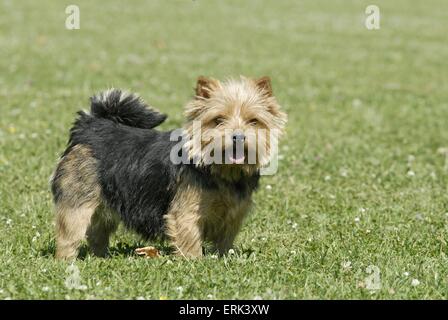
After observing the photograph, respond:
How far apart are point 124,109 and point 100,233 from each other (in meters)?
1.18

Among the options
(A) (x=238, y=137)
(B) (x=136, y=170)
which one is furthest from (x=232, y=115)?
(B) (x=136, y=170)

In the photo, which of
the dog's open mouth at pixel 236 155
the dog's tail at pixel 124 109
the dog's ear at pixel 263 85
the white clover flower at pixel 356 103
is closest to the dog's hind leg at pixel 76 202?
the dog's tail at pixel 124 109

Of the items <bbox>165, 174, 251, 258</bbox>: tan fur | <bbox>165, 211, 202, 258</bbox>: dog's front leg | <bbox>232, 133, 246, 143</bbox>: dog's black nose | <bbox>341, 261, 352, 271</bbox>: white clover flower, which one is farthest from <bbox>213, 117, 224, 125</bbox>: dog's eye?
<bbox>341, 261, 352, 271</bbox>: white clover flower

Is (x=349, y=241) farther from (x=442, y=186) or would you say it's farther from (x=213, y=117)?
(x=442, y=186)

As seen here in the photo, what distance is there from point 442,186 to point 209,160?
466cm

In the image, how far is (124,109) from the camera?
289 inches

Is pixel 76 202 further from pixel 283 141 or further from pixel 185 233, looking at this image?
pixel 283 141

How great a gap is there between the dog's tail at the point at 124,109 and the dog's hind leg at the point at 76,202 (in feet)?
1.59

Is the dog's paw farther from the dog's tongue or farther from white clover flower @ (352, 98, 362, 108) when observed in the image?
white clover flower @ (352, 98, 362, 108)

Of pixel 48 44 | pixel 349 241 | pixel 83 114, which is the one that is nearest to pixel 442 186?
pixel 349 241

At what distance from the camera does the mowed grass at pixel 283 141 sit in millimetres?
5875

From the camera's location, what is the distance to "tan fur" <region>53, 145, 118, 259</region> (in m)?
6.85

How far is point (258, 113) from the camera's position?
20.4 ft

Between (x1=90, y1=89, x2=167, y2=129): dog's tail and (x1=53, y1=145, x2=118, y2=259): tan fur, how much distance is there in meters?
0.46
